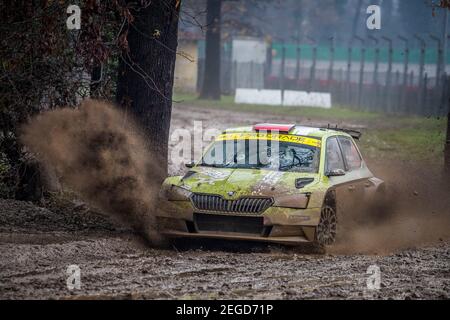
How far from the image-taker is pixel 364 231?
13.1 meters

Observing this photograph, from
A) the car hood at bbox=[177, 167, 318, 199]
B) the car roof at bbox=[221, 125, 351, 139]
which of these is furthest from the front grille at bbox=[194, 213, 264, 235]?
the car roof at bbox=[221, 125, 351, 139]

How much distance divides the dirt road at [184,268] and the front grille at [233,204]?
0.52 metres

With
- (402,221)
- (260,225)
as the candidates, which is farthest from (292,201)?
(402,221)

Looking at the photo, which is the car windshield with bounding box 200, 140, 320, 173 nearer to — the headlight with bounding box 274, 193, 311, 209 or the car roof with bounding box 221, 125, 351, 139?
the car roof with bounding box 221, 125, 351, 139

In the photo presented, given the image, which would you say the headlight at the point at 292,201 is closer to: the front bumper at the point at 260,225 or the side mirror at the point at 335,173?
the front bumper at the point at 260,225

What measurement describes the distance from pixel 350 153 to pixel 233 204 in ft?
9.47

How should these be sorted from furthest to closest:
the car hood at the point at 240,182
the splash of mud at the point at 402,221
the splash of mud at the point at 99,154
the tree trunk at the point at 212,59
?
the tree trunk at the point at 212,59, the splash of mud at the point at 99,154, the splash of mud at the point at 402,221, the car hood at the point at 240,182

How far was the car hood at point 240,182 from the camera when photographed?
1162 centimetres

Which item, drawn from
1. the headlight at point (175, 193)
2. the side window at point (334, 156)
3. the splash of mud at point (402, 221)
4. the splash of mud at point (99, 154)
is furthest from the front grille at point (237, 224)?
the splash of mud at point (99, 154)

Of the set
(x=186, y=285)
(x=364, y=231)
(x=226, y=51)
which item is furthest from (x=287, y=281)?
(x=226, y=51)

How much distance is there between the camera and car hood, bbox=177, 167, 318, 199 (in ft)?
38.1

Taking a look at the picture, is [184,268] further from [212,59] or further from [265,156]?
[212,59]

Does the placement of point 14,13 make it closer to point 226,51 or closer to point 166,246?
A: point 166,246

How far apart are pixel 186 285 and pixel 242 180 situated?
294 centimetres
